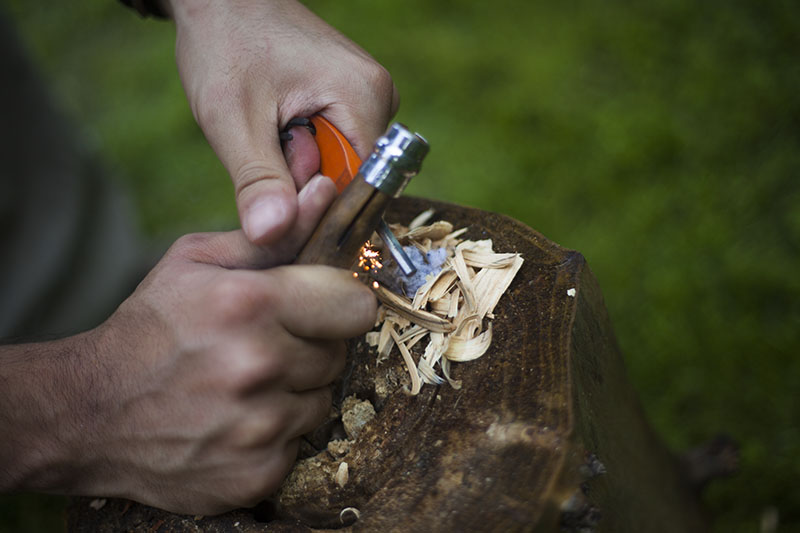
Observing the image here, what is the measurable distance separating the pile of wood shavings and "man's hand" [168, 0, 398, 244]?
1.14ft

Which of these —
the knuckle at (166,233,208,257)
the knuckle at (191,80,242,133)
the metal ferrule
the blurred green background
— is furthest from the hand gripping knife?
the blurred green background

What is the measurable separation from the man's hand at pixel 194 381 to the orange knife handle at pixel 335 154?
0.09 metres

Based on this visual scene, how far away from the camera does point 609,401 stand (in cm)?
132

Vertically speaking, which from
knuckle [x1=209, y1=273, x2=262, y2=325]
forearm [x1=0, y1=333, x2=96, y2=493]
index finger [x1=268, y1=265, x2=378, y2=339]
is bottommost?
forearm [x1=0, y1=333, x2=96, y2=493]

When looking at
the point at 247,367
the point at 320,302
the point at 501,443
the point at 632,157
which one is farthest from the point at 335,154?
the point at 632,157

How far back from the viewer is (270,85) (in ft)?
4.75

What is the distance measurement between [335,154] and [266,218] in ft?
0.95

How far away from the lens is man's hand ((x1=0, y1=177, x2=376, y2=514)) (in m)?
1.02

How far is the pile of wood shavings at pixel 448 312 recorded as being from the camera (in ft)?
3.89

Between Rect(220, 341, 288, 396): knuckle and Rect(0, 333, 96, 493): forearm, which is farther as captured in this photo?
Rect(0, 333, 96, 493): forearm

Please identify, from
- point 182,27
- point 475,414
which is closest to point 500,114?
point 182,27

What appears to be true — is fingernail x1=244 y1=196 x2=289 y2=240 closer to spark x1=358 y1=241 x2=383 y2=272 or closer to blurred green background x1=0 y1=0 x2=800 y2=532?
spark x1=358 y1=241 x2=383 y2=272

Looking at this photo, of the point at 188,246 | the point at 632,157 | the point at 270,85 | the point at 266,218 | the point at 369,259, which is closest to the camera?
the point at 266,218

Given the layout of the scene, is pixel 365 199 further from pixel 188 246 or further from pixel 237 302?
pixel 188 246
